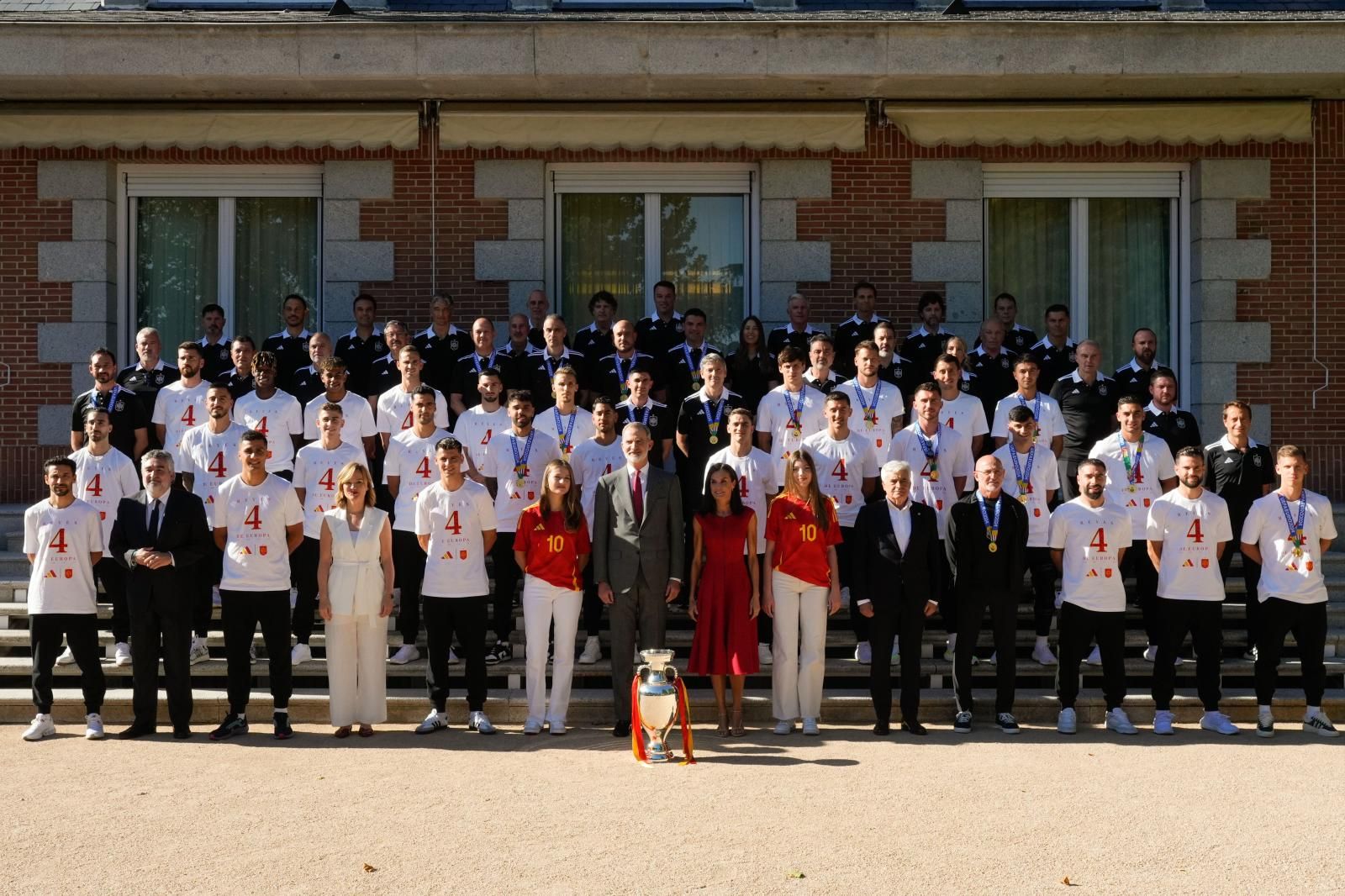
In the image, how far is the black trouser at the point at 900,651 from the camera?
9.44 m

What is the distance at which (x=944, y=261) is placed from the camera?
546 inches

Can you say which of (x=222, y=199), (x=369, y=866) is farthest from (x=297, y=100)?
(x=369, y=866)

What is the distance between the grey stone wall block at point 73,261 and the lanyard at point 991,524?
8.89m

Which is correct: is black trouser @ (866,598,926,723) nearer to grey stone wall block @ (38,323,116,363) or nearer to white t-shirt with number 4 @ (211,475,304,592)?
white t-shirt with number 4 @ (211,475,304,592)

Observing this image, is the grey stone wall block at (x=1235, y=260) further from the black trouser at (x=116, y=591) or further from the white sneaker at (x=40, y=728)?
the white sneaker at (x=40, y=728)

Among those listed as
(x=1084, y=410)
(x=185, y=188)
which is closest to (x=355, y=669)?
(x=1084, y=410)

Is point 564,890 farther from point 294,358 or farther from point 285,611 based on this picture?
point 294,358

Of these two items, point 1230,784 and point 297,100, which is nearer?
point 1230,784

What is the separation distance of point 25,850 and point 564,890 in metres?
2.64

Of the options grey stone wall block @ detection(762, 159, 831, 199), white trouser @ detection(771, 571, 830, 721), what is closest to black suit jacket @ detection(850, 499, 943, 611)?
white trouser @ detection(771, 571, 830, 721)

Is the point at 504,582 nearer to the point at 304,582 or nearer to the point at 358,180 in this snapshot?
the point at 304,582

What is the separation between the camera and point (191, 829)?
6.98 meters

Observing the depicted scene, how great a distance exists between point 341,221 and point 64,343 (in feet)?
9.54

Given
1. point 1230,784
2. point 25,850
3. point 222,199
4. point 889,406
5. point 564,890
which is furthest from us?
point 222,199
